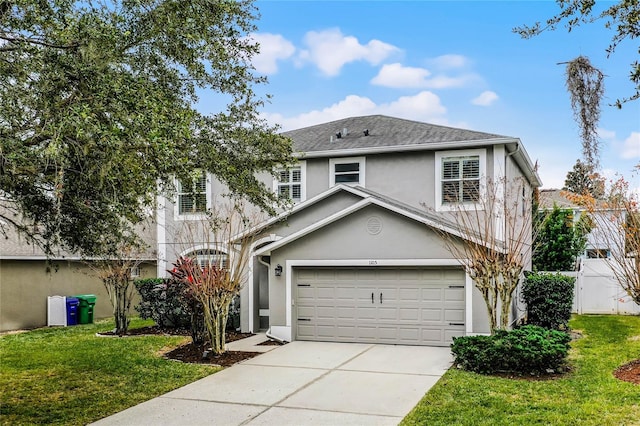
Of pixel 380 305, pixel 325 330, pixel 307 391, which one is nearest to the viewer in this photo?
pixel 307 391

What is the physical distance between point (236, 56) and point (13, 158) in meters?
4.02

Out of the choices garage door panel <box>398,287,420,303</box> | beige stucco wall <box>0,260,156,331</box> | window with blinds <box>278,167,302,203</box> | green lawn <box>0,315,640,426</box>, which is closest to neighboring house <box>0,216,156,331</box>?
beige stucco wall <box>0,260,156,331</box>

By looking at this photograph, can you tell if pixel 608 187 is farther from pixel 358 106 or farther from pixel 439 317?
pixel 358 106

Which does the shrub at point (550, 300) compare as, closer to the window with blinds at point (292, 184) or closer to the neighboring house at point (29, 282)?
the window with blinds at point (292, 184)

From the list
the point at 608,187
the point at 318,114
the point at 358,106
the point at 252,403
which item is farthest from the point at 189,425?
the point at 318,114

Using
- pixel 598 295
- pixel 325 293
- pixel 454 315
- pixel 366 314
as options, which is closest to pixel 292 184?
pixel 325 293

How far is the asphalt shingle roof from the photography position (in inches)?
633

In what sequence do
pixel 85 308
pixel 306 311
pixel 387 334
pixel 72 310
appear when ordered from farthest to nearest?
pixel 85 308 < pixel 72 310 < pixel 306 311 < pixel 387 334

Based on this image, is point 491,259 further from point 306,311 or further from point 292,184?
point 292,184

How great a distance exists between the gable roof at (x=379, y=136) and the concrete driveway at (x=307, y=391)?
18.9 ft

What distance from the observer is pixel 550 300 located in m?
15.0

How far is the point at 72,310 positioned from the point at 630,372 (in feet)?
53.6

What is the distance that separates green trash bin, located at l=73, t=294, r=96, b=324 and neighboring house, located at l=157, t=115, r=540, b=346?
4.92m

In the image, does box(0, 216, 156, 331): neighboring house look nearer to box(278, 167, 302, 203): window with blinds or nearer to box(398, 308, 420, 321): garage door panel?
box(278, 167, 302, 203): window with blinds
